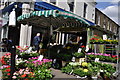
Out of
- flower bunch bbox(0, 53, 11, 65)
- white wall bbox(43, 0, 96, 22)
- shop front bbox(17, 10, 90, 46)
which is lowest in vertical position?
flower bunch bbox(0, 53, 11, 65)

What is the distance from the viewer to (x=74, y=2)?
1783 cm

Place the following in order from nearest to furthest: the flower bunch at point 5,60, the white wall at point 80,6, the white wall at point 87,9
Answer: the flower bunch at point 5,60 < the white wall at point 80,6 < the white wall at point 87,9

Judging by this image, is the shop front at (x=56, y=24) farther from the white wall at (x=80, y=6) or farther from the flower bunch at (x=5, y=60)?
the white wall at (x=80, y=6)

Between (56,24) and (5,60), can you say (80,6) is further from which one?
(5,60)

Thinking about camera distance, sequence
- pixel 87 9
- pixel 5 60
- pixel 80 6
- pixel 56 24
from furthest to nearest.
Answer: pixel 87 9 → pixel 80 6 → pixel 56 24 → pixel 5 60

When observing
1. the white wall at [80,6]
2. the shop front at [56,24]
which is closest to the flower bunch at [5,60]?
the shop front at [56,24]

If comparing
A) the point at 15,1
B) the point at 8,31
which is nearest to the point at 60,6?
the point at 15,1

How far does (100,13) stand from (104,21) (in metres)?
2.71

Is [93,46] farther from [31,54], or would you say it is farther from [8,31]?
[8,31]

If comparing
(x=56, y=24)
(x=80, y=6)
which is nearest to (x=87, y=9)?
(x=80, y=6)

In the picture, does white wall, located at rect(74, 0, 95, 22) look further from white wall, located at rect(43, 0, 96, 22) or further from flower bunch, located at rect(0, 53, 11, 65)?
flower bunch, located at rect(0, 53, 11, 65)

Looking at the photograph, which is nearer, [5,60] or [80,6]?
[5,60]

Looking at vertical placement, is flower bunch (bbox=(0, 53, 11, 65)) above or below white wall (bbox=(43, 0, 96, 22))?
below

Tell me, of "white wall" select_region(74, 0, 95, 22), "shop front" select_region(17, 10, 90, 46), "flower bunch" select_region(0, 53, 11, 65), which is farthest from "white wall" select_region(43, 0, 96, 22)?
"flower bunch" select_region(0, 53, 11, 65)
